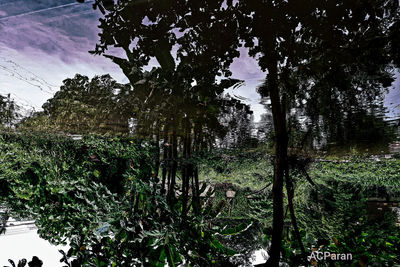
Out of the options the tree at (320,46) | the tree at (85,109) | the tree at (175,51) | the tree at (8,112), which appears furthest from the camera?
the tree at (8,112)

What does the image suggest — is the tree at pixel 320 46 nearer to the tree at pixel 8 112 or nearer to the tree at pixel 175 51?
the tree at pixel 175 51

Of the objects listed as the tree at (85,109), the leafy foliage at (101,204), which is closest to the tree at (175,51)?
the leafy foliage at (101,204)

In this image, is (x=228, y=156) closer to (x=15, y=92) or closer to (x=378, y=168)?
(x=15, y=92)

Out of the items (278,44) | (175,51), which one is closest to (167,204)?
(175,51)

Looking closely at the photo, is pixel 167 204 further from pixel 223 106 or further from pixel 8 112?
pixel 8 112

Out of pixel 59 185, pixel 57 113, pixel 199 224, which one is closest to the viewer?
pixel 199 224

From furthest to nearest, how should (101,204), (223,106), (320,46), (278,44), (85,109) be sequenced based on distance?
(85,109) < (101,204) < (223,106) < (278,44) < (320,46)

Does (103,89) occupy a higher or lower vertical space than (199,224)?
higher

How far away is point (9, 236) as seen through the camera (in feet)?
12.4

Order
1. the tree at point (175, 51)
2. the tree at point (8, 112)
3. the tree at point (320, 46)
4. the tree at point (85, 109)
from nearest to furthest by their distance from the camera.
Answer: the tree at point (320, 46) < the tree at point (175, 51) < the tree at point (85, 109) < the tree at point (8, 112)

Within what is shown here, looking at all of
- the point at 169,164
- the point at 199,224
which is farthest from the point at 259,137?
the point at 199,224

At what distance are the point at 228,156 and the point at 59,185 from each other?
225 centimetres

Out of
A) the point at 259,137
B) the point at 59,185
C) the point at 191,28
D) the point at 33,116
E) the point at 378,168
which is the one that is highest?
the point at 191,28

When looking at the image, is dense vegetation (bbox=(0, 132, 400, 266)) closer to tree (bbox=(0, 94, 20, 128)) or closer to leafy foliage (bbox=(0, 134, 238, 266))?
leafy foliage (bbox=(0, 134, 238, 266))
